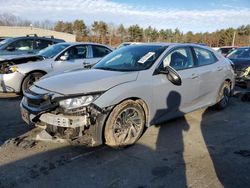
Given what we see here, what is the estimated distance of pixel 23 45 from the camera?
12711 mm

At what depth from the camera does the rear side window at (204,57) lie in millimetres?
6632

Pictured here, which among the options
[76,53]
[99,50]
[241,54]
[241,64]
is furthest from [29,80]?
[241,54]

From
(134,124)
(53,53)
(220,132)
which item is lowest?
(220,132)

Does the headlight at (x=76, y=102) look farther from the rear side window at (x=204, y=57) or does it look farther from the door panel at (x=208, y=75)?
the rear side window at (x=204, y=57)

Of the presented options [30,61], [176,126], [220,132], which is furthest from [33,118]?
[30,61]

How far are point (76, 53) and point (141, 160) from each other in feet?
19.5

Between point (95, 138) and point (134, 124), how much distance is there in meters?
0.84

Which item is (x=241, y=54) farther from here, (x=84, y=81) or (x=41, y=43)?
(x=84, y=81)

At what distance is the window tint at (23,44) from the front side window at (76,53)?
3.74 meters

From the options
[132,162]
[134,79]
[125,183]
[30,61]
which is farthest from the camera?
[30,61]

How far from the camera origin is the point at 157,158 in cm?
459

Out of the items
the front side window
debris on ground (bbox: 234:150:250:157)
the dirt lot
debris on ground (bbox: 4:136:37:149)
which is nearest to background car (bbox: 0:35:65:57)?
the front side window

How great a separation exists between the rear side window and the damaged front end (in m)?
2.88

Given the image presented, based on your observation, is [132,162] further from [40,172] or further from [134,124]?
[40,172]
